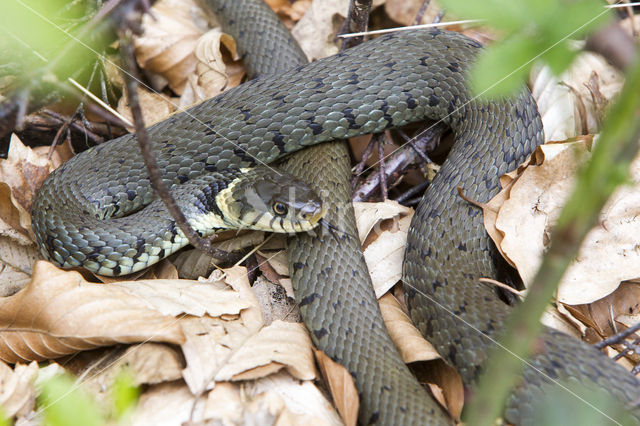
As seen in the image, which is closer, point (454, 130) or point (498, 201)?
point (498, 201)

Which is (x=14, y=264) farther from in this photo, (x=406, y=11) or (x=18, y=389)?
(x=406, y=11)

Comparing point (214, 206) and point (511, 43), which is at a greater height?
point (511, 43)

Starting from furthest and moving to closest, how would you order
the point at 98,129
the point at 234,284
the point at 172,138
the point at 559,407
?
the point at 98,129 < the point at 172,138 < the point at 234,284 < the point at 559,407

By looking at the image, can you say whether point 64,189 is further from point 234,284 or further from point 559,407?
point 559,407

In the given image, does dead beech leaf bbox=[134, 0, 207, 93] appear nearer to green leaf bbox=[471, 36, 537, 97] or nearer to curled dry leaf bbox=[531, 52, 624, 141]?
curled dry leaf bbox=[531, 52, 624, 141]

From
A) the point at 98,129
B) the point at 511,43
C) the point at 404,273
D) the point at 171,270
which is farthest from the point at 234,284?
the point at 511,43

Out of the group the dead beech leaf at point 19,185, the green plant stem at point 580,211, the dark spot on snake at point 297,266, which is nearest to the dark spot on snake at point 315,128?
the dark spot on snake at point 297,266

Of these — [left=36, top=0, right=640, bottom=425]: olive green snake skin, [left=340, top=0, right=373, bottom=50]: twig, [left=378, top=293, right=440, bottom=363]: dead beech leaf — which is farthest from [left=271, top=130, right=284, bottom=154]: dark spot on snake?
[left=378, top=293, right=440, bottom=363]: dead beech leaf
